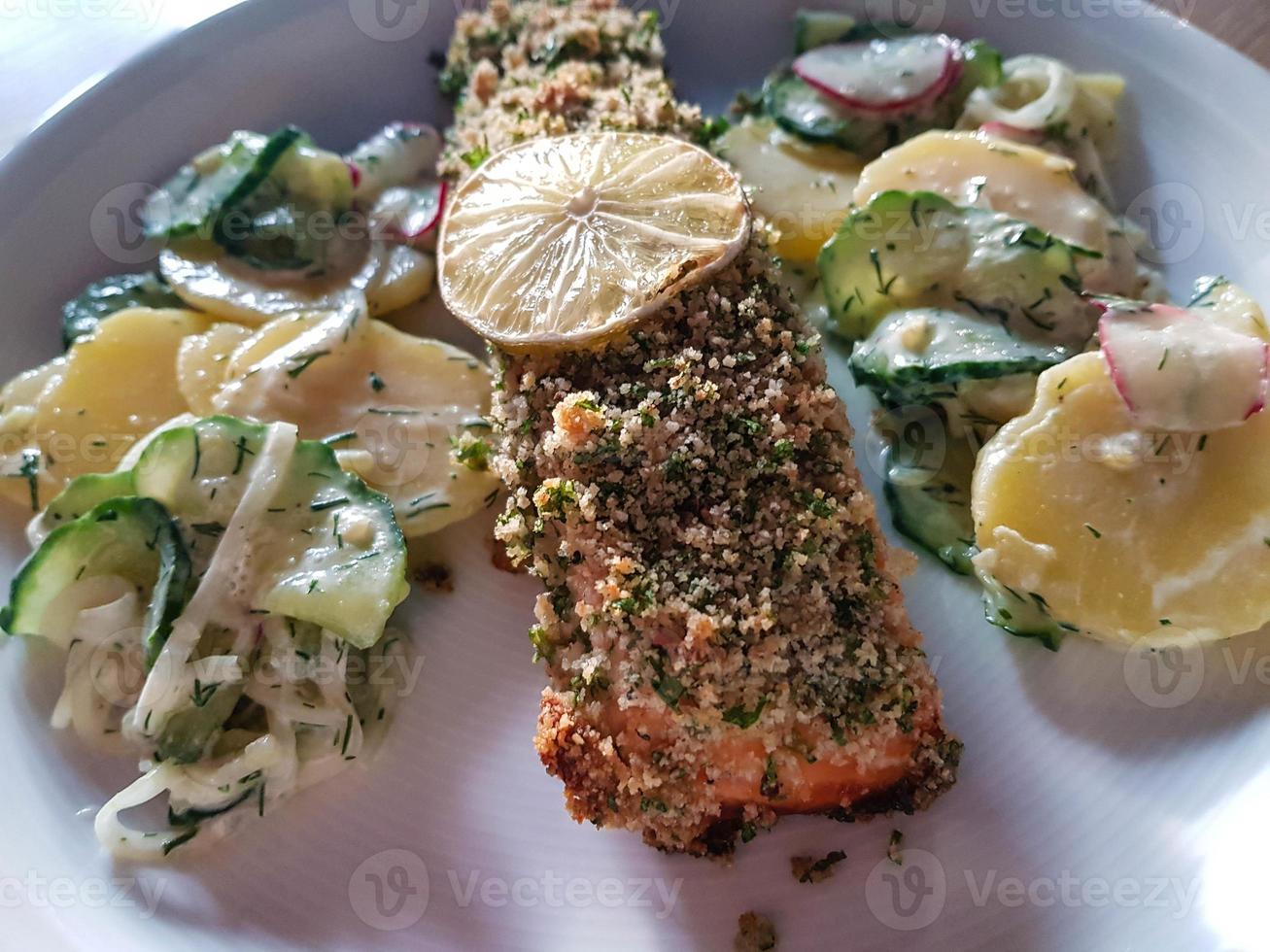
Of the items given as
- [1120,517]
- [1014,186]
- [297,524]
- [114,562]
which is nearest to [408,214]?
[297,524]

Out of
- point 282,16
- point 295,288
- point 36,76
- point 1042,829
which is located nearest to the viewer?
point 1042,829

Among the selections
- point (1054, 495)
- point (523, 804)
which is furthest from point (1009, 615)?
point (523, 804)

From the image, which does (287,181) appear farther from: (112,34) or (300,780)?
(300,780)

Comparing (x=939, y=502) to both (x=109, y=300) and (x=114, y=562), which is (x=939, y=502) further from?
(x=109, y=300)

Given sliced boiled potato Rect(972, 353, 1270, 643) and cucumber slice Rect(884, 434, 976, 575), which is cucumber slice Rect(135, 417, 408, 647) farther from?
sliced boiled potato Rect(972, 353, 1270, 643)

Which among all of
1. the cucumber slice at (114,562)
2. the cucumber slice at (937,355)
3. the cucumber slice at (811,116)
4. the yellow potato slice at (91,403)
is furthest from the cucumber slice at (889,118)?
the cucumber slice at (114,562)
